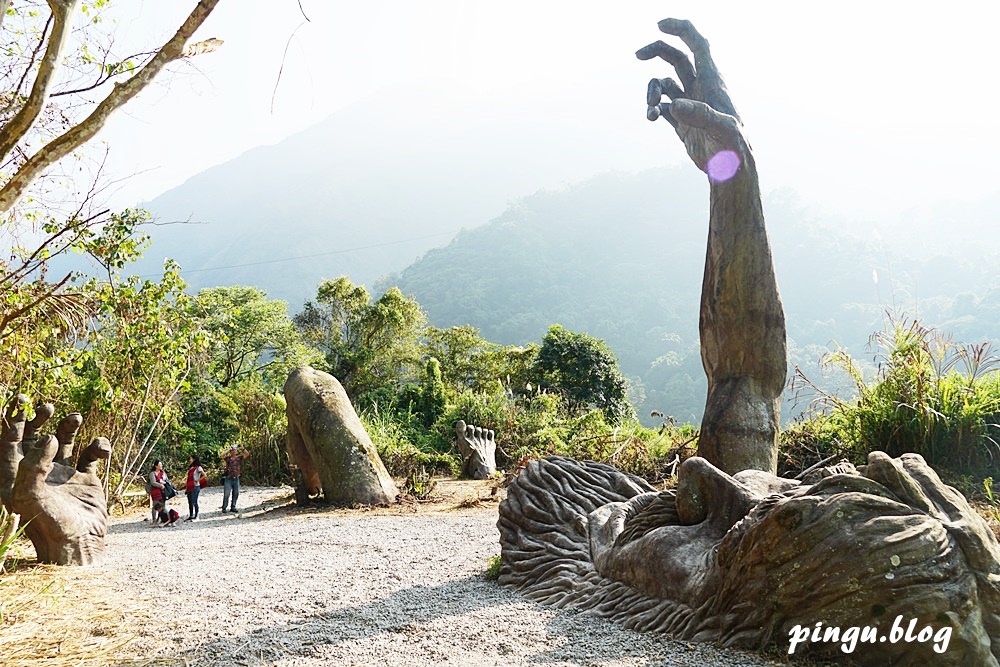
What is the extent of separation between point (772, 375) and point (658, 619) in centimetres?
223

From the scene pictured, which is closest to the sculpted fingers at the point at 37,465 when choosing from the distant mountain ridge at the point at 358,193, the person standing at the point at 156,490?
the person standing at the point at 156,490

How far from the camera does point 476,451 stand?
1152cm

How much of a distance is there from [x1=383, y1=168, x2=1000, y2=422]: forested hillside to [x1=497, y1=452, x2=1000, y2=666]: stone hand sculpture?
38.8 meters

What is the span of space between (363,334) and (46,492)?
2342 centimetres

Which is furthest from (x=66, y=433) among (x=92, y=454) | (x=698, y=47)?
(x=698, y=47)

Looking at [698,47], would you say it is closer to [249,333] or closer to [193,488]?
[193,488]

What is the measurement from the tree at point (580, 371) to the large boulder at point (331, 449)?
14.1 metres

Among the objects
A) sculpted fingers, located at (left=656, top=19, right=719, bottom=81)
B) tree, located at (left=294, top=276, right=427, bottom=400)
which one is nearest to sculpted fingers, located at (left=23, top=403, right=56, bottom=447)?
sculpted fingers, located at (left=656, top=19, right=719, bottom=81)

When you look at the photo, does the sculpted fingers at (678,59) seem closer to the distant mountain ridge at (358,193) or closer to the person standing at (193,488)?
the person standing at (193,488)

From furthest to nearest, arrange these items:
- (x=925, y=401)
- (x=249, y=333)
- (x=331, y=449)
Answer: (x=249, y=333) < (x=331, y=449) < (x=925, y=401)

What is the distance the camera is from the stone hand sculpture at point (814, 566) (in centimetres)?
226

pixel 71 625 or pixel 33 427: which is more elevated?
pixel 33 427

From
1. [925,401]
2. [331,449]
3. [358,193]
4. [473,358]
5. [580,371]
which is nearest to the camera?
[925,401]

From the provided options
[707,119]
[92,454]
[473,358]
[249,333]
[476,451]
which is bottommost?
[476,451]
